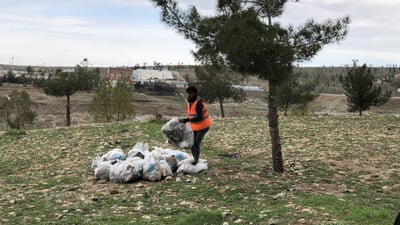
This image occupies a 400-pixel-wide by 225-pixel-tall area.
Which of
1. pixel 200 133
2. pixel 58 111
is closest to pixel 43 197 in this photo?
pixel 200 133

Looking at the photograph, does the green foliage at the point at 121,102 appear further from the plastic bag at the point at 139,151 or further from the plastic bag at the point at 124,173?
the plastic bag at the point at 124,173

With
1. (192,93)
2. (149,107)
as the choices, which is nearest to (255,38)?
(192,93)

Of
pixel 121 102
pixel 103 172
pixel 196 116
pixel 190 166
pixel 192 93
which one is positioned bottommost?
pixel 121 102

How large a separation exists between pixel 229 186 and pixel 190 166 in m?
1.47

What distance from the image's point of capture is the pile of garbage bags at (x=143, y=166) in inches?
340

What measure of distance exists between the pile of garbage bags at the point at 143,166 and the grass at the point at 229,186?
194mm

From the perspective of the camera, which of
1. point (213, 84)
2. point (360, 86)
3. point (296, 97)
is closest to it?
point (360, 86)

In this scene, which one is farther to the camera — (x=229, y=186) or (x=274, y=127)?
(x=274, y=127)

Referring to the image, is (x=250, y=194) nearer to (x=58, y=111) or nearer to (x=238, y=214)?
(x=238, y=214)

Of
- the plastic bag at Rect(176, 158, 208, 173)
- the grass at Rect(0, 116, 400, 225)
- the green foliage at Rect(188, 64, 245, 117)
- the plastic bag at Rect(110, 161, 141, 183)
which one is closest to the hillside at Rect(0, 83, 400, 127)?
the green foliage at Rect(188, 64, 245, 117)

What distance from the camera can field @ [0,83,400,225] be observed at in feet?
19.4

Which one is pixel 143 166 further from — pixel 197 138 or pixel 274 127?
pixel 274 127

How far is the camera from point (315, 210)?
5719 millimetres

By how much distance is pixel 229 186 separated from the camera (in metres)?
7.84
